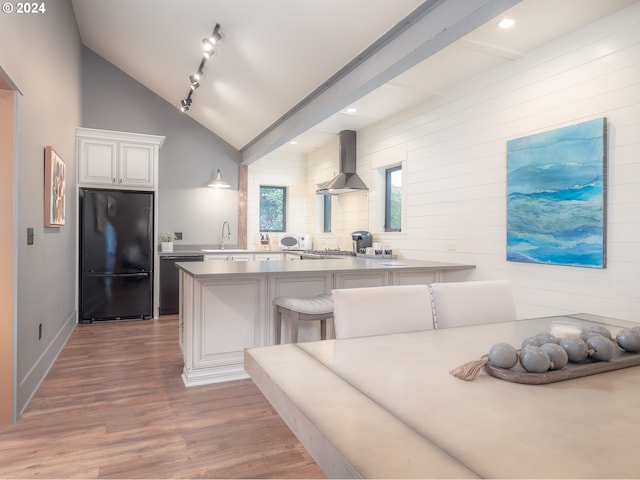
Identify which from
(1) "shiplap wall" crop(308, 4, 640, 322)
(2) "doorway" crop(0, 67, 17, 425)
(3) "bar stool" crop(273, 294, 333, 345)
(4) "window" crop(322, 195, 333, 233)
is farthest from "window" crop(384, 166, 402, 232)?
(2) "doorway" crop(0, 67, 17, 425)

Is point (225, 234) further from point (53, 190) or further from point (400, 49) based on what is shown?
point (400, 49)

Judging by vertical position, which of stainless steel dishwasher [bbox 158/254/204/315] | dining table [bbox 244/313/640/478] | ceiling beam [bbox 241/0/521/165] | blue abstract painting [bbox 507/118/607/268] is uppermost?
ceiling beam [bbox 241/0/521/165]

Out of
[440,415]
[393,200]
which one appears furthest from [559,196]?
[440,415]

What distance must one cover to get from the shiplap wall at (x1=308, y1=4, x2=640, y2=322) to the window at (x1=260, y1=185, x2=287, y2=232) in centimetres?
235

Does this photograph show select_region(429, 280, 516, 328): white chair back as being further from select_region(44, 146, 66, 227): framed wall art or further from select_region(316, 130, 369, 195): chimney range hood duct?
select_region(316, 130, 369, 195): chimney range hood duct


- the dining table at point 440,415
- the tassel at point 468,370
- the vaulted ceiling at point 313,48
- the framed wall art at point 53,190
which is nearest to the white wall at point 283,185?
the vaulted ceiling at point 313,48

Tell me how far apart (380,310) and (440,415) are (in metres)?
0.80

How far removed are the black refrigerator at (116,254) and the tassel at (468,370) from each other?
16.2ft

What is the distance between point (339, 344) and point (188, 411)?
66.1 inches

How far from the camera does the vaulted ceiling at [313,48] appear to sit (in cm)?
255

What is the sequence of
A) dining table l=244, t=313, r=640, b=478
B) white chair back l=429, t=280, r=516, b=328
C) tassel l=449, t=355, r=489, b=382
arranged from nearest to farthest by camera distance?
dining table l=244, t=313, r=640, b=478, tassel l=449, t=355, r=489, b=382, white chair back l=429, t=280, r=516, b=328

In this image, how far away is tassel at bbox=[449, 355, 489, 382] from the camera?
0.96m

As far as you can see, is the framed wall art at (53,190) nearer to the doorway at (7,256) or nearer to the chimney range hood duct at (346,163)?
the doorway at (7,256)

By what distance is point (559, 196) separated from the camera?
2869 mm
